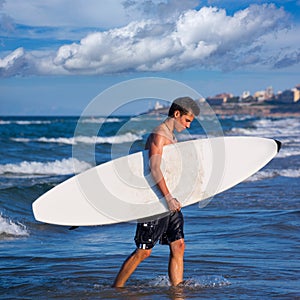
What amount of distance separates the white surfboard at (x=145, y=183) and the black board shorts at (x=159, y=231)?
0.08 m

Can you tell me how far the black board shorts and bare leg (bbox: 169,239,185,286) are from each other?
5 cm

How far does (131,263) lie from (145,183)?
66 centimetres

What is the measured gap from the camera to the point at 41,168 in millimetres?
18531

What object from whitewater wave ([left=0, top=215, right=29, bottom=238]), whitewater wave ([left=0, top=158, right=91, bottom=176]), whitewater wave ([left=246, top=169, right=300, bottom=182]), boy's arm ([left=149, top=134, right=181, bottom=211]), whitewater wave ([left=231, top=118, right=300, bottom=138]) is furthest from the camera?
whitewater wave ([left=231, top=118, right=300, bottom=138])

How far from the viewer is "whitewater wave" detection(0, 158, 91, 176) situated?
17609 millimetres

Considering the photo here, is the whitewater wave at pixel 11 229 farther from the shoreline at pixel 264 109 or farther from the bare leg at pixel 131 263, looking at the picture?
the shoreline at pixel 264 109

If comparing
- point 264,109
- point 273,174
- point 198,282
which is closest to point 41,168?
point 273,174

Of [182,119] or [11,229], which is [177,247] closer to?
[182,119]

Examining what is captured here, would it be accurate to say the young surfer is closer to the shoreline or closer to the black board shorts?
the black board shorts

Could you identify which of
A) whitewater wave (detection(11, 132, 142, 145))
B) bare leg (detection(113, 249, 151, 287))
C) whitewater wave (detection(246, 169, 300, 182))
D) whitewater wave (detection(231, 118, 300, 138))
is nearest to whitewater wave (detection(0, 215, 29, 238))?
bare leg (detection(113, 249, 151, 287))

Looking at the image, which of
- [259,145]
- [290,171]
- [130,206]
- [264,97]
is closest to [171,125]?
[130,206]

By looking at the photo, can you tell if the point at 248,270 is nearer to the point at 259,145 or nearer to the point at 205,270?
the point at 205,270

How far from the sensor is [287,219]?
28.3ft

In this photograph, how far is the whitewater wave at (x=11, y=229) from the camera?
26.4 feet
